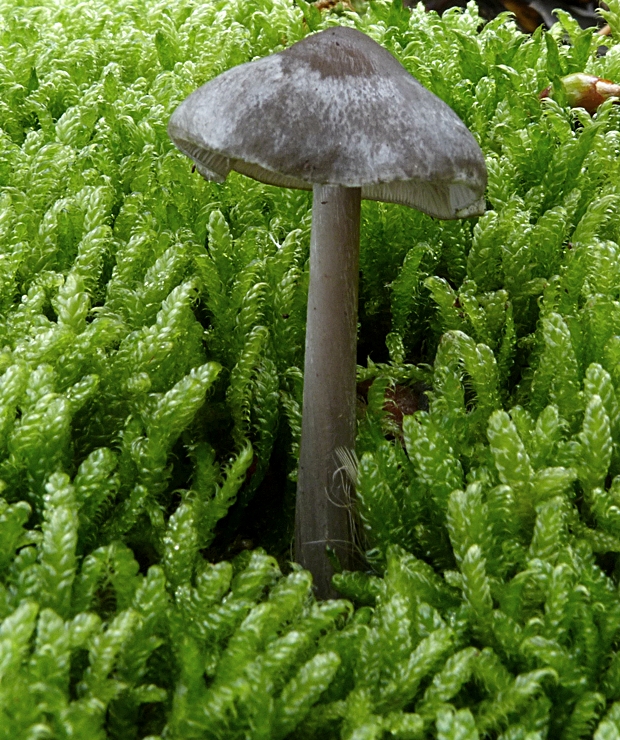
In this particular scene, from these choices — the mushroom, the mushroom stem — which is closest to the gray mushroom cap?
the mushroom

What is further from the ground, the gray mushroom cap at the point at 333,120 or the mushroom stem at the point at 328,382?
the gray mushroom cap at the point at 333,120

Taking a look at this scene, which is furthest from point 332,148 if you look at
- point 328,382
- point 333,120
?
point 328,382

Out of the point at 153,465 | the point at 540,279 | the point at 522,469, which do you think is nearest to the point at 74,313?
the point at 153,465

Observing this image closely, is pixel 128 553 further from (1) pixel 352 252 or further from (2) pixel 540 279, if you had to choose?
(2) pixel 540 279

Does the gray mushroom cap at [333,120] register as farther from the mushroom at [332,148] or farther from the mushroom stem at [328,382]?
the mushroom stem at [328,382]

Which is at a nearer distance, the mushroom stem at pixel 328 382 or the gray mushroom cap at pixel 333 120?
the gray mushroom cap at pixel 333 120

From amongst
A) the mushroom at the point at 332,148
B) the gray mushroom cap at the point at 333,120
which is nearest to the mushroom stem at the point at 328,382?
the mushroom at the point at 332,148

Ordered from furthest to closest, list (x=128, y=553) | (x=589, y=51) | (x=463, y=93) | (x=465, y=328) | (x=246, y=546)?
(x=589, y=51)
(x=463, y=93)
(x=465, y=328)
(x=246, y=546)
(x=128, y=553)
